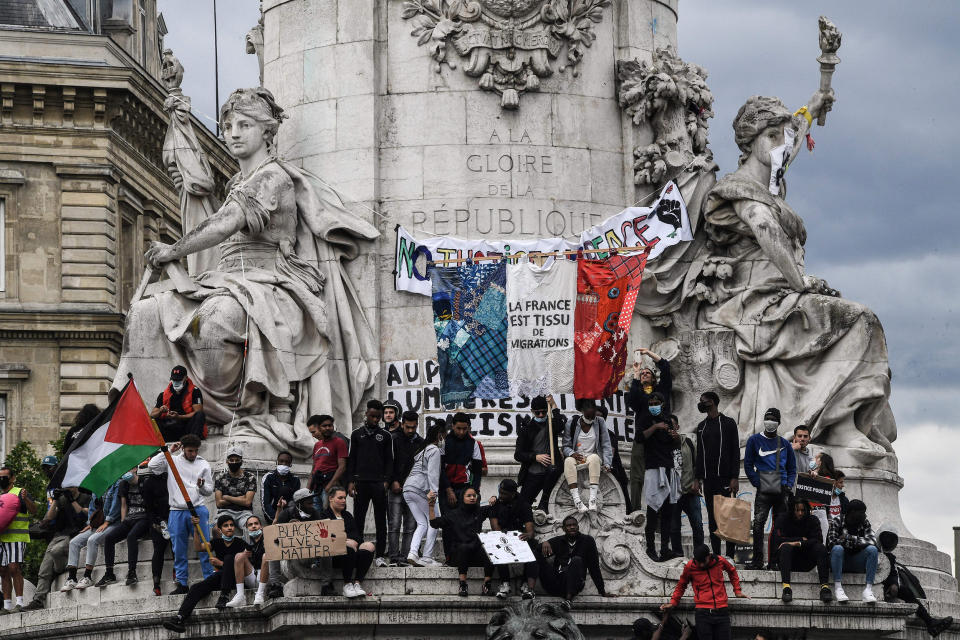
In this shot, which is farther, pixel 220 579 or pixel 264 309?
pixel 264 309

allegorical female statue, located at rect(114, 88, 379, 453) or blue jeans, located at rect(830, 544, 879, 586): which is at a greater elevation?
allegorical female statue, located at rect(114, 88, 379, 453)

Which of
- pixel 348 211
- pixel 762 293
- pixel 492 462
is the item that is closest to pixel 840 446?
pixel 762 293

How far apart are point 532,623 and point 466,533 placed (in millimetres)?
1468

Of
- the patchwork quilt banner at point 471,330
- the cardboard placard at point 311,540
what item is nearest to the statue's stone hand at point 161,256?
the patchwork quilt banner at point 471,330

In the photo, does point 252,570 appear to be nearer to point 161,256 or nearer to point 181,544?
point 181,544

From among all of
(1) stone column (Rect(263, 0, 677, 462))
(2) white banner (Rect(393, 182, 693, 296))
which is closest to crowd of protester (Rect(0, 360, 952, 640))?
(2) white banner (Rect(393, 182, 693, 296))

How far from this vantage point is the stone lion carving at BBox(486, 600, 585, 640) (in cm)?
2731

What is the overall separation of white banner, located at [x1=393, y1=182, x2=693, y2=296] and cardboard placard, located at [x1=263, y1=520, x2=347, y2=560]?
19.2 ft

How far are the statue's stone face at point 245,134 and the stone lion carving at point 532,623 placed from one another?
8305mm

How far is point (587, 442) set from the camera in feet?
98.4

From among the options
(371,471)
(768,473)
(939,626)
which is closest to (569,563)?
(371,471)

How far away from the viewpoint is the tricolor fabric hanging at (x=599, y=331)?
1241 inches

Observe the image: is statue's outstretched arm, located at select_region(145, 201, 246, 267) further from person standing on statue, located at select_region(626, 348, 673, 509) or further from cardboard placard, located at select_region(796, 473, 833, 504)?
cardboard placard, located at select_region(796, 473, 833, 504)

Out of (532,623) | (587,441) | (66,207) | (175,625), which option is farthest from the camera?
(66,207)
